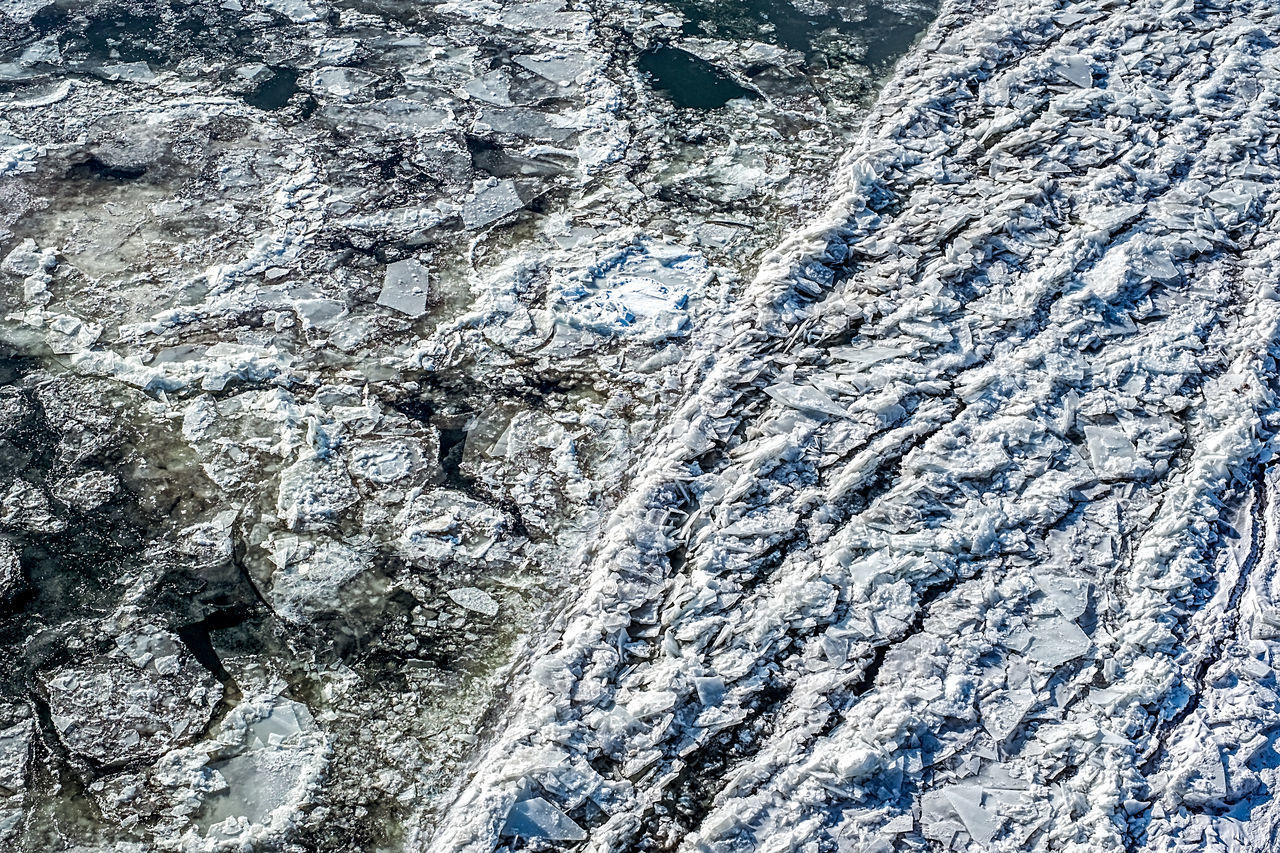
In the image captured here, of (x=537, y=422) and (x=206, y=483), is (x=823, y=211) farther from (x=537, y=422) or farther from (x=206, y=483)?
(x=206, y=483)

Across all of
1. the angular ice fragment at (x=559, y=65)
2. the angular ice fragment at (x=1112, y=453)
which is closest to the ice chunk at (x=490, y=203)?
the angular ice fragment at (x=559, y=65)

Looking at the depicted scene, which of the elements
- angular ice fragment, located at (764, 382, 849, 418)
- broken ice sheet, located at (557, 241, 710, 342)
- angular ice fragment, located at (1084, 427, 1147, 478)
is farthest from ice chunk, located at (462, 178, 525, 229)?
angular ice fragment, located at (1084, 427, 1147, 478)

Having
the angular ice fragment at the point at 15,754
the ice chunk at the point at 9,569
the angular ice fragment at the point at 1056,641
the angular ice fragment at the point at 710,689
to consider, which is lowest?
the angular ice fragment at the point at 15,754

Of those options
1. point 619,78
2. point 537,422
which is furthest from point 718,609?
point 619,78

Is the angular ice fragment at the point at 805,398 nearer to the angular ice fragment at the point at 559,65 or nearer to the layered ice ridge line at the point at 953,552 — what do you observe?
the layered ice ridge line at the point at 953,552

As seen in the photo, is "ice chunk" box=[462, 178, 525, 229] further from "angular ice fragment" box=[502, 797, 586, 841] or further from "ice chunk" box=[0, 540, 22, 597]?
"angular ice fragment" box=[502, 797, 586, 841]

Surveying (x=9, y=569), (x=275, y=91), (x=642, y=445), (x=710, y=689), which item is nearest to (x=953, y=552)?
(x=710, y=689)

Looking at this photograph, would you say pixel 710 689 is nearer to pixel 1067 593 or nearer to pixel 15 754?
pixel 1067 593
